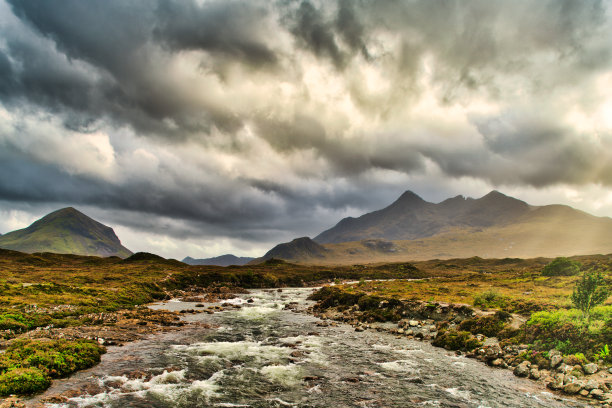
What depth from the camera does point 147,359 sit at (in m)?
23.0

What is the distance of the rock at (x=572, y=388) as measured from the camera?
17.0 metres

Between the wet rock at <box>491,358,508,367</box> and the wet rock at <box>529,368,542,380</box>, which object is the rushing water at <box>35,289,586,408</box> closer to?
the wet rock at <box>529,368,542,380</box>

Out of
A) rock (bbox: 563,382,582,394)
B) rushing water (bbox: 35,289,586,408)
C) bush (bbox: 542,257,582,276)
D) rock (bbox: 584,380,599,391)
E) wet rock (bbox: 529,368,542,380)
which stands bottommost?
rushing water (bbox: 35,289,586,408)

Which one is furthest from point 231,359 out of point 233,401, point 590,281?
point 590,281

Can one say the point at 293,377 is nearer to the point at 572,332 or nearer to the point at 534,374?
the point at 534,374

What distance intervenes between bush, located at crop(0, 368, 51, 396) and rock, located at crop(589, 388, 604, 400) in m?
32.7

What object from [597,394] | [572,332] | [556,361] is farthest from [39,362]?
[572,332]

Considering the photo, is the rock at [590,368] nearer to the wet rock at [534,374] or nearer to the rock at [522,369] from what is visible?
the wet rock at [534,374]

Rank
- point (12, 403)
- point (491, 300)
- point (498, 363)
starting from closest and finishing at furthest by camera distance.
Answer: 1. point (12, 403)
2. point (498, 363)
3. point (491, 300)

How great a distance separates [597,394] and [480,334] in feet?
42.1

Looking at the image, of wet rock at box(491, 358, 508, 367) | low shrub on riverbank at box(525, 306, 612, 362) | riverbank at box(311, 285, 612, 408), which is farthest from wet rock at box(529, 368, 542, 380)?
low shrub on riverbank at box(525, 306, 612, 362)

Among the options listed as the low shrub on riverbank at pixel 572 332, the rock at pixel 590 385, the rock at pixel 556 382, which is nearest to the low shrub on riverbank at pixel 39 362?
the rock at pixel 556 382

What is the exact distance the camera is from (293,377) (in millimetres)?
20672

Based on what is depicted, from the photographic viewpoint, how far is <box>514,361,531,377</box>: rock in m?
20.3
